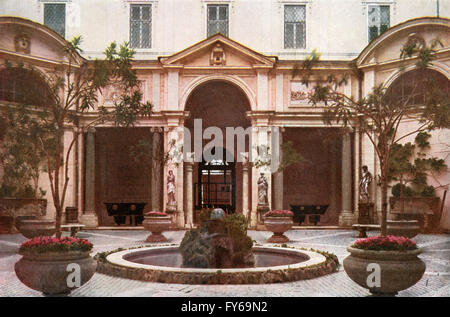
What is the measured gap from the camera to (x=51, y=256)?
260 inches

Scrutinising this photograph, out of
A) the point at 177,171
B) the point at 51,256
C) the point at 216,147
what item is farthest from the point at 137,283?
the point at 216,147

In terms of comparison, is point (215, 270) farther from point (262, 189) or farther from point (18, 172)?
point (262, 189)

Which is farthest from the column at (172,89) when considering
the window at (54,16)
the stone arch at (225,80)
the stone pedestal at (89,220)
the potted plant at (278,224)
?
the window at (54,16)

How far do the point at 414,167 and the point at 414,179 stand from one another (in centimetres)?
35

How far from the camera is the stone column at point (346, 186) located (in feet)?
61.1

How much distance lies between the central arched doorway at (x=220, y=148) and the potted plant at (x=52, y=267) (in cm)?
1433

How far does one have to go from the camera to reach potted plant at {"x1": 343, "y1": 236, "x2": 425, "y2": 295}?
6.57m

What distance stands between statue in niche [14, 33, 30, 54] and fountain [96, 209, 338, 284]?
170 inches

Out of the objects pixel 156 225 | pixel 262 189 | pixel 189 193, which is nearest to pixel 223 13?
pixel 262 189

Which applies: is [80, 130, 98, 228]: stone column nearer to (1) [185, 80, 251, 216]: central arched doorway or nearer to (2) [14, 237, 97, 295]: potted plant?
(1) [185, 80, 251, 216]: central arched doorway

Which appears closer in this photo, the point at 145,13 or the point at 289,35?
the point at 145,13

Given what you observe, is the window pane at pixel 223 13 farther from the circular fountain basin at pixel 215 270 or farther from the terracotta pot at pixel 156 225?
the circular fountain basin at pixel 215 270

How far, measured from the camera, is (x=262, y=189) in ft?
60.7
